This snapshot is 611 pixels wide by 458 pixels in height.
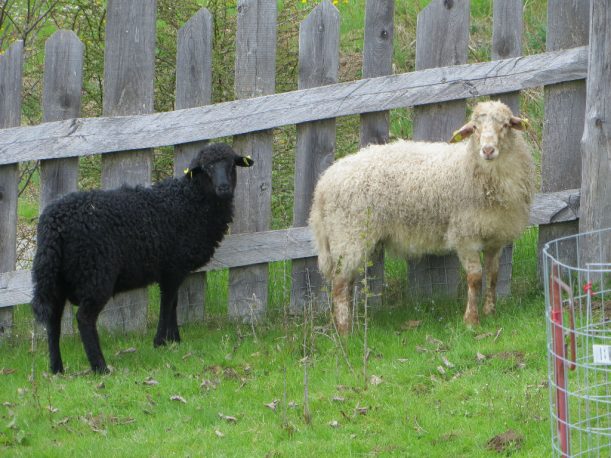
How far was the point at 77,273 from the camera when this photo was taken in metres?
6.81

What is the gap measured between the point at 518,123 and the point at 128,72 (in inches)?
116

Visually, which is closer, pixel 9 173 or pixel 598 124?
pixel 598 124

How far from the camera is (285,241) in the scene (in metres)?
7.86

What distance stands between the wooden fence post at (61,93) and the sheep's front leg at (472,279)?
9.91 feet

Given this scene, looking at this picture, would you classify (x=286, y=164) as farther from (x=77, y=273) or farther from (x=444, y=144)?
(x=77, y=273)

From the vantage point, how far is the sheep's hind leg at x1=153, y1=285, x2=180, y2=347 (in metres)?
7.52

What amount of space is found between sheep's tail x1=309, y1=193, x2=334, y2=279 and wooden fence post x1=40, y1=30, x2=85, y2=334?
184cm

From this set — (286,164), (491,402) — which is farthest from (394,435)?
(286,164)

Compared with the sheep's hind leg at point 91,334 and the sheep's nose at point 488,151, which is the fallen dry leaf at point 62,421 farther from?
the sheep's nose at point 488,151

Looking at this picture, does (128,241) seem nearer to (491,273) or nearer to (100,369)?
(100,369)

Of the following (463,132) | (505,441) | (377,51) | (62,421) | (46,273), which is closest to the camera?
(505,441)

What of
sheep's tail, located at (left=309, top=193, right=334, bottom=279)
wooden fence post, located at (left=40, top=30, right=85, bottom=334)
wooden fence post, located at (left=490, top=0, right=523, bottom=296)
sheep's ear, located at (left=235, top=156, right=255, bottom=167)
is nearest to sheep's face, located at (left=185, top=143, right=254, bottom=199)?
sheep's ear, located at (left=235, top=156, right=255, bottom=167)

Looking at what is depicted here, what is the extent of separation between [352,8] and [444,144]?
221 inches

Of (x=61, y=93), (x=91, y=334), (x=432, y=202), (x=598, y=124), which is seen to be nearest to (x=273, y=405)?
(x=91, y=334)
